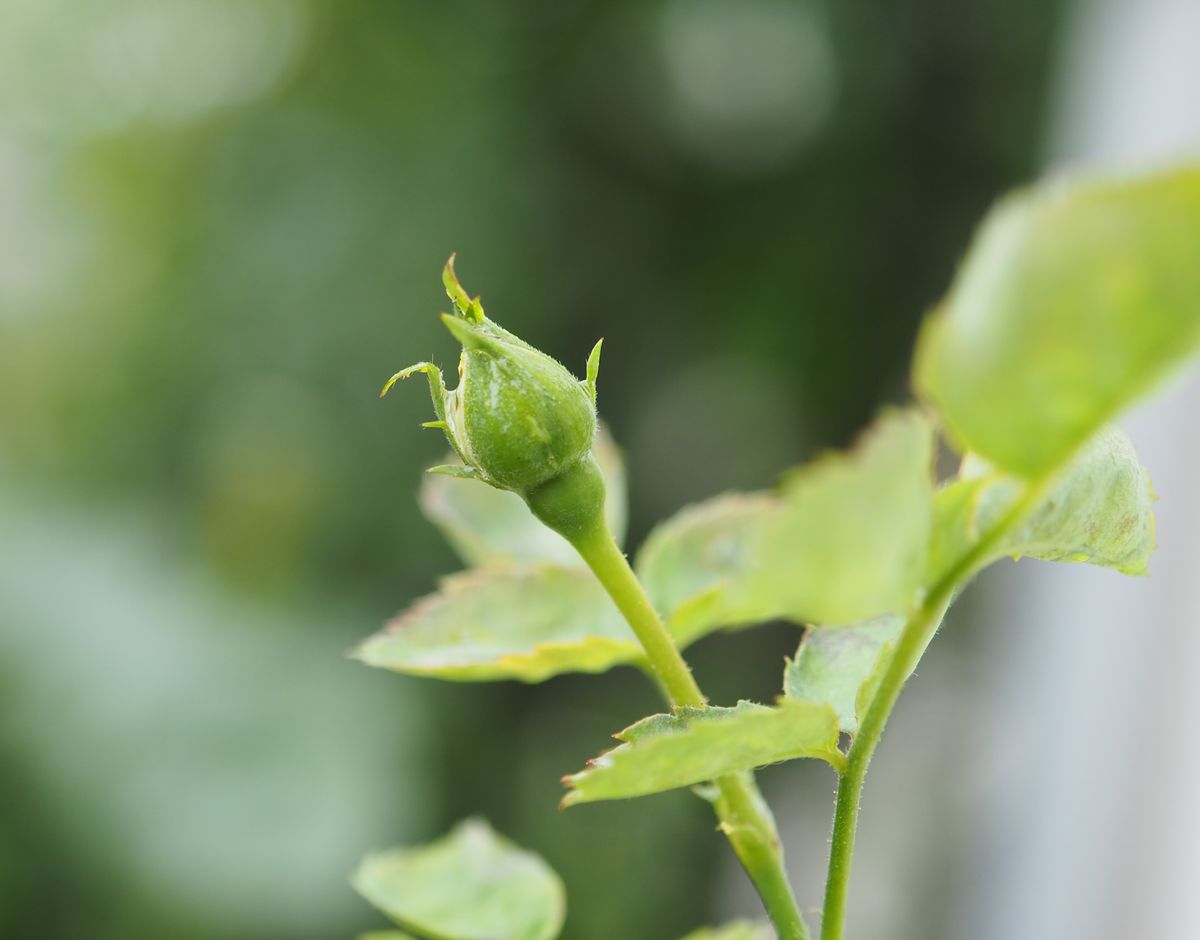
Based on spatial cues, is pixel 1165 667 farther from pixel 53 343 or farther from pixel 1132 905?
pixel 53 343

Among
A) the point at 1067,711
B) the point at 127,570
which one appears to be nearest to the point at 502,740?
the point at 127,570

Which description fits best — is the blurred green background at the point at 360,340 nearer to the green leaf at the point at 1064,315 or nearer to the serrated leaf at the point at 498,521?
the serrated leaf at the point at 498,521

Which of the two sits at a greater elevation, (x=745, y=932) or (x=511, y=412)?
(x=511, y=412)

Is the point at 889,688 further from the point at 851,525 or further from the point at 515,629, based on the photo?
the point at 515,629

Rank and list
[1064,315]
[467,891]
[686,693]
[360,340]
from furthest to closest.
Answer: [360,340] → [467,891] → [686,693] → [1064,315]

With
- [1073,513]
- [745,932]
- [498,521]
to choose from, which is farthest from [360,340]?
[1073,513]

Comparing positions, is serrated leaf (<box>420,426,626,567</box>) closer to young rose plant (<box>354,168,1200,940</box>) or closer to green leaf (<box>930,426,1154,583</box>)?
young rose plant (<box>354,168,1200,940</box>)

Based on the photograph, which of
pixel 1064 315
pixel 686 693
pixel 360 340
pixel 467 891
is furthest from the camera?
pixel 360 340

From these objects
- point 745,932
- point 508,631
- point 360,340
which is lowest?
point 745,932

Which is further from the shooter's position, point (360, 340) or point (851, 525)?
point (360, 340)
